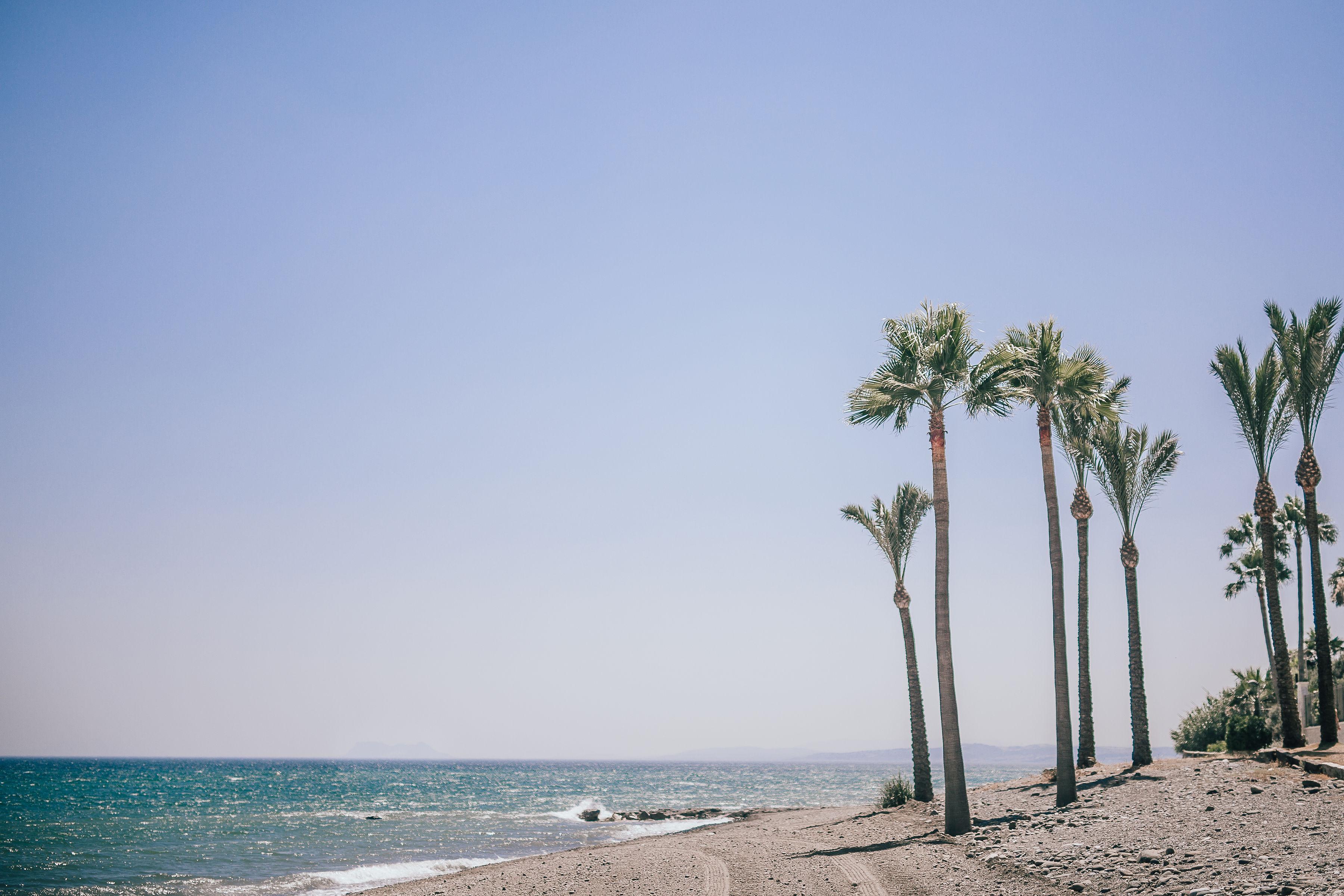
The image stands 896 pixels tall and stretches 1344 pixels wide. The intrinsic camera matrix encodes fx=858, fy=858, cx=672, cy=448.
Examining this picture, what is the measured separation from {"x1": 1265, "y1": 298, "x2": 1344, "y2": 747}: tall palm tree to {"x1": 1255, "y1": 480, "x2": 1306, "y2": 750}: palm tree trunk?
0.51m

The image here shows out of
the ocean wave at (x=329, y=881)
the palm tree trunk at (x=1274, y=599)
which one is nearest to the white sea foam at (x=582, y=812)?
the ocean wave at (x=329, y=881)

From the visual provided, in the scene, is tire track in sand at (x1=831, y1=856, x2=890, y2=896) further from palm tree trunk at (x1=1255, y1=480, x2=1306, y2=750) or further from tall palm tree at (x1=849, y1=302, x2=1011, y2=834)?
palm tree trunk at (x1=1255, y1=480, x2=1306, y2=750)

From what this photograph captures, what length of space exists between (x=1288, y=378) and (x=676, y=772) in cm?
15486

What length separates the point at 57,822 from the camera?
43000mm

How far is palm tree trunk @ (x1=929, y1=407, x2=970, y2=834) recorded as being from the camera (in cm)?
1858

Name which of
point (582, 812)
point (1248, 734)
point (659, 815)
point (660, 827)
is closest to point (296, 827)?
point (582, 812)

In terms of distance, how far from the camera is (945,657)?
19.3 meters

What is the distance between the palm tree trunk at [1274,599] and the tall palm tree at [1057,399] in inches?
166

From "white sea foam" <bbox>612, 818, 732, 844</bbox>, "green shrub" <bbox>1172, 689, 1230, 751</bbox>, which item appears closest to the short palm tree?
"green shrub" <bbox>1172, 689, 1230, 751</bbox>

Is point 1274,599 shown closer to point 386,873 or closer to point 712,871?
point 712,871

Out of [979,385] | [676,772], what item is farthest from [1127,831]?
[676,772]

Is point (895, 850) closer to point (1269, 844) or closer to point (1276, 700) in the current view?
point (1269, 844)

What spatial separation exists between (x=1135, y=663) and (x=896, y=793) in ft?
28.1

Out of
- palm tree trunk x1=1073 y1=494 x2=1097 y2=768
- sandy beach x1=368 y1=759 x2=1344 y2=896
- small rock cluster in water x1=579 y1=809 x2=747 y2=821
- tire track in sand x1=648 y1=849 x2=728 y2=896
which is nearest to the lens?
sandy beach x1=368 y1=759 x2=1344 y2=896
